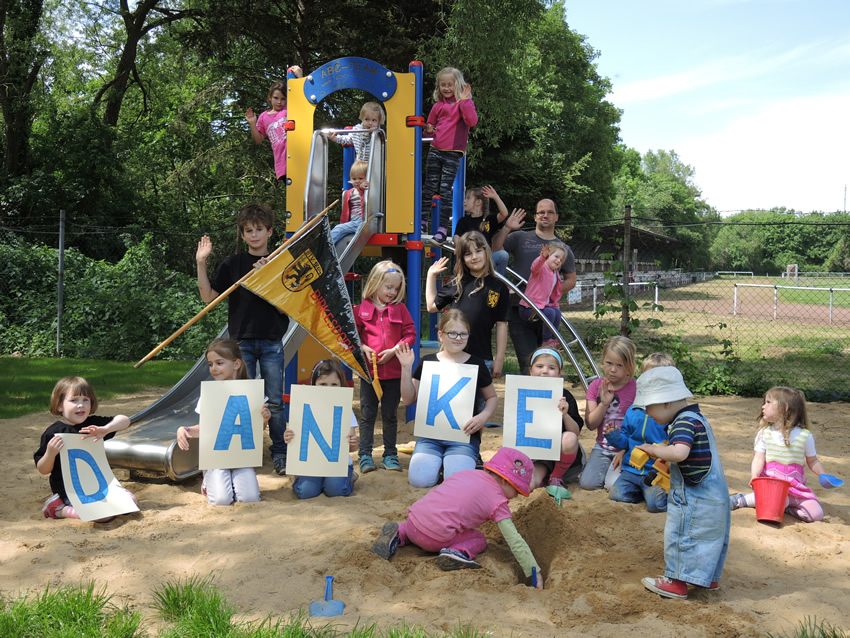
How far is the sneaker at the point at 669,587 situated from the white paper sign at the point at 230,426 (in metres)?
2.41

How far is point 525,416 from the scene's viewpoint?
4.71 m

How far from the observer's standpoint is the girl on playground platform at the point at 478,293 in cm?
553

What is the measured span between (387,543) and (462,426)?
4.37 ft

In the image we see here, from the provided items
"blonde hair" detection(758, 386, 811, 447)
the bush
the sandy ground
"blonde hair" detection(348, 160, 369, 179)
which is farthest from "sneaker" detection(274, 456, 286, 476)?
the bush

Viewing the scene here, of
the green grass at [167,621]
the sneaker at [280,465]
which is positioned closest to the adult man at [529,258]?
the sneaker at [280,465]

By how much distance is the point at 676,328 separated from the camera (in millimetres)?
19984

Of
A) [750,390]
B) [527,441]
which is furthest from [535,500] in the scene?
[750,390]

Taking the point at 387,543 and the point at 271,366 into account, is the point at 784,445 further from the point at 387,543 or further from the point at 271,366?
the point at 271,366

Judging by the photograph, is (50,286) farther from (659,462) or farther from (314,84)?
(659,462)

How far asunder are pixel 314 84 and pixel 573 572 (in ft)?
17.3

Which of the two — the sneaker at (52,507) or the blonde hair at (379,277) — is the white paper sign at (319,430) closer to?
the blonde hair at (379,277)

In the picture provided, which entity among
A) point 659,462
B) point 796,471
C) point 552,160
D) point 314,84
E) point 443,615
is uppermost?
point 552,160

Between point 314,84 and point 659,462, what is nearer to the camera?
point 659,462

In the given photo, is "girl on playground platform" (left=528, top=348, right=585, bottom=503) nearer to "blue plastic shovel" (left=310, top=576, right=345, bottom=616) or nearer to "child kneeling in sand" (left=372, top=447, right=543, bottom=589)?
"child kneeling in sand" (left=372, top=447, right=543, bottom=589)
